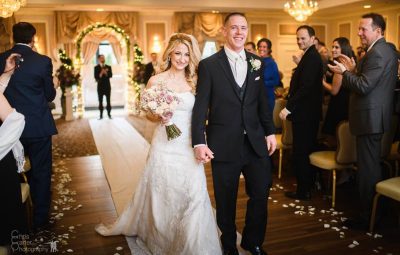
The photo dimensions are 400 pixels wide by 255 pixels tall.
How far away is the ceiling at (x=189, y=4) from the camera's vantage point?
11.0 meters

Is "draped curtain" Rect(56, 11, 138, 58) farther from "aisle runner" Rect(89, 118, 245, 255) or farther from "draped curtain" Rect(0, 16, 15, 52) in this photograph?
"aisle runner" Rect(89, 118, 245, 255)

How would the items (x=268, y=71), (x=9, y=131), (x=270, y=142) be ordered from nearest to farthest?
(x=9, y=131) → (x=270, y=142) → (x=268, y=71)

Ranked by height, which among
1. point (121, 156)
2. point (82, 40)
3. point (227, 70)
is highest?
point (82, 40)

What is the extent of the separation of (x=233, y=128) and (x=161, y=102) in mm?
554

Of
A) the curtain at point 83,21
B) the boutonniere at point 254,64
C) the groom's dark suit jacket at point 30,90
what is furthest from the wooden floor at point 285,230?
the curtain at point 83,21

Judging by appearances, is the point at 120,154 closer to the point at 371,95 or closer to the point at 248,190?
the point at 248,190

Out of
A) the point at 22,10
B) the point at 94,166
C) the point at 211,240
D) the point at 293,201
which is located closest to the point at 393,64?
the point at 293,201

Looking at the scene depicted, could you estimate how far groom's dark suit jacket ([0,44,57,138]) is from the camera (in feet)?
11.8

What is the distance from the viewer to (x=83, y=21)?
12945mm

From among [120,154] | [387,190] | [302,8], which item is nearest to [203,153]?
[387,190]

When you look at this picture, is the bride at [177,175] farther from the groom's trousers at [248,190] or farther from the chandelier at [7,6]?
the chandelier at [7,6]

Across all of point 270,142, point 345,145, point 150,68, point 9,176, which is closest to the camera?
point 9,176

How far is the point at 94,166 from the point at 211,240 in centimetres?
391

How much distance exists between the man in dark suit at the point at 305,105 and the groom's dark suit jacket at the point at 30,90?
240 cm
